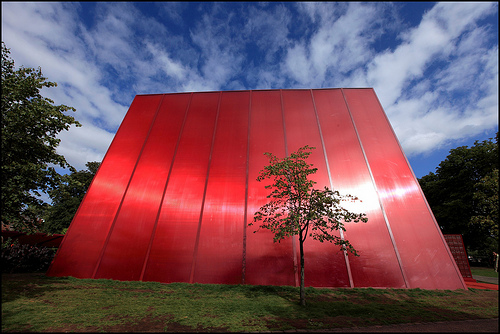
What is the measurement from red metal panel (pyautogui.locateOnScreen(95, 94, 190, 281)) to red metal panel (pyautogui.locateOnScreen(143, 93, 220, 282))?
0.46m

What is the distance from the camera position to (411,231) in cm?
912

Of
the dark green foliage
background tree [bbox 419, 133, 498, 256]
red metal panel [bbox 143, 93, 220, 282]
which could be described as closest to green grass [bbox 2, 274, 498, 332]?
red metal panel [bbox 143, 93, 220, 282]

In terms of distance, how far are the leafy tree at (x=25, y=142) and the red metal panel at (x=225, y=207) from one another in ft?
19.3

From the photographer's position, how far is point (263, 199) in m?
9.86

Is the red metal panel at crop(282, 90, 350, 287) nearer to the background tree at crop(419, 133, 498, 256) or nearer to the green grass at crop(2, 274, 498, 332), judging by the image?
the green grass at crop(2, 274, 498, 332)

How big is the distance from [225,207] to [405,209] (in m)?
8.38

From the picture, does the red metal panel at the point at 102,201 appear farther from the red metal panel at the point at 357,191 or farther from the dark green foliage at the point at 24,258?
the red metal panel at the point at 357,191

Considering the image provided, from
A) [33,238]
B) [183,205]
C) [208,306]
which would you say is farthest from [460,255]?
[33,238]

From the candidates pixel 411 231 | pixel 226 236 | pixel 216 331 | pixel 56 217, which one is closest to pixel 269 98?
pixel 226 236

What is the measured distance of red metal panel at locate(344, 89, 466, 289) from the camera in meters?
8.26

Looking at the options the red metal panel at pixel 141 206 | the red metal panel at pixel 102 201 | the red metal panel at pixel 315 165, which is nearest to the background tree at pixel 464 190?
the red metal panel at pixel 315 165

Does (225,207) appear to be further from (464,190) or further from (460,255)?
(464,190)

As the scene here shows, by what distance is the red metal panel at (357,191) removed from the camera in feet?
27.2

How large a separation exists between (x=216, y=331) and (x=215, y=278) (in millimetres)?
4124
